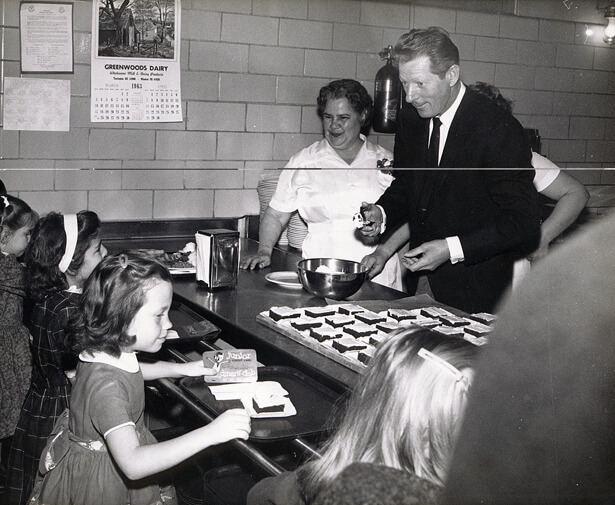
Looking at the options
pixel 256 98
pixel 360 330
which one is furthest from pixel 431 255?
pixel 256 98

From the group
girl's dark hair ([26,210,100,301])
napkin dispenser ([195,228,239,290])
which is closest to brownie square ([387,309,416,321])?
napkin dispenser ([195,228,239,290])

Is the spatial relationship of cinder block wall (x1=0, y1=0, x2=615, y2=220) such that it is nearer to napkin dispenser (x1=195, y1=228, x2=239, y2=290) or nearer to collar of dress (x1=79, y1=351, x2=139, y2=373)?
napkin dispenser (x1=195, y1=228, x2=239, y2=290)

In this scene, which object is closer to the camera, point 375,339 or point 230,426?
point 230,426

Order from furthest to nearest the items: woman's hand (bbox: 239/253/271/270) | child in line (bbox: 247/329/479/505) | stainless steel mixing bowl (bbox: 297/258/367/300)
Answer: woman's hand (bbox: 239/253/271/270) < stainless steel mixing bowl (bbox: 297/258/367/300) < child in line (bbox: 247/329/479/505)

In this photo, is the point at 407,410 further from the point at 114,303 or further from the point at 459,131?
the point at 459,131

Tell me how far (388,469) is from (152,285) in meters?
0.85

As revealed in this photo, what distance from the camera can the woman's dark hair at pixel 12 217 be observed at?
1.98 metres

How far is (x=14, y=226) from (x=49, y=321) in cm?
45

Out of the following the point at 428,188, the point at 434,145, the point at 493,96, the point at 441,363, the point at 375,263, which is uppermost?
the point at 493,96

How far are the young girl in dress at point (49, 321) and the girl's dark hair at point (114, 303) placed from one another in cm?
31

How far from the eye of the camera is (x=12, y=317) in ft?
6.41

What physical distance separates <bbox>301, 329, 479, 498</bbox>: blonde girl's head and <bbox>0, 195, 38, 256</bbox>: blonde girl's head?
51.9 inches

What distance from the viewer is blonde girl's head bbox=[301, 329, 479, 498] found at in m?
0.89

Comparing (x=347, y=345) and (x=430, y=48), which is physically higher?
(x=430, y=48)
